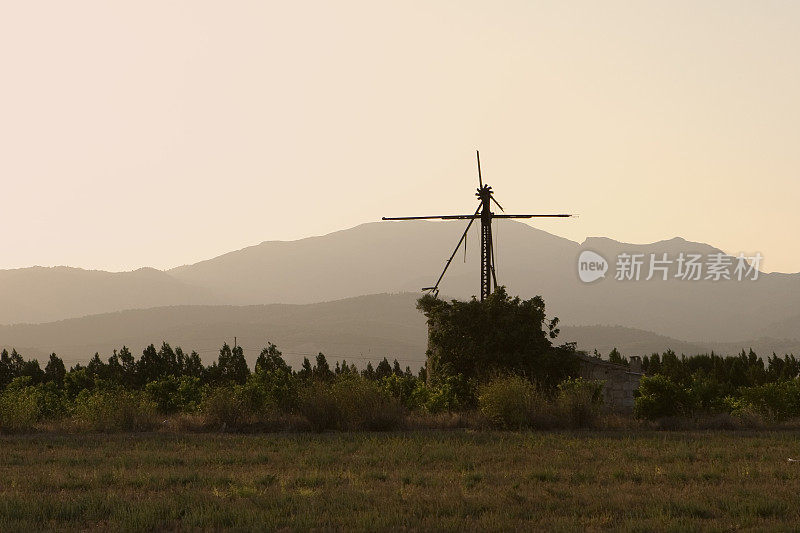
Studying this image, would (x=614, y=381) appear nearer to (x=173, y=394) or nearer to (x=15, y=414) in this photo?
(x=173, y=394)

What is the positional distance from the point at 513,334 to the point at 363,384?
7113 mm

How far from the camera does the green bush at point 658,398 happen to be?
25797mm

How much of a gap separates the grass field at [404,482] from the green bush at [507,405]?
172 centimetres

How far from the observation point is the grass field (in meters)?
11.5

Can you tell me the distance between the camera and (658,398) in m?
25.8

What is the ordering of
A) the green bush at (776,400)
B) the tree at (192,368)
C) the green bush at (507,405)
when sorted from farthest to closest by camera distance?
the tree at (192,368) < the green bush at (776,400) < the green bush at (507,405)

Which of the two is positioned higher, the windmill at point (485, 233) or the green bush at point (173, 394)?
the windmill at point (485, 233)

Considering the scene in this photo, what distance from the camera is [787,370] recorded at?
42.8m

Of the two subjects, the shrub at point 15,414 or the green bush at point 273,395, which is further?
the green bush at point 273,395

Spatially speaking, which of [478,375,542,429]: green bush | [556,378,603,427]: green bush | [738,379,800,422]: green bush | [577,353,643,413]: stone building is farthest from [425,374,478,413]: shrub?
[738,379,800,422]: green bush

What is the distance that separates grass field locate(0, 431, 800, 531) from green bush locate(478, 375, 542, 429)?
5.64 feet

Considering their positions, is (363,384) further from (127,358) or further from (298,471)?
→ (127,358)

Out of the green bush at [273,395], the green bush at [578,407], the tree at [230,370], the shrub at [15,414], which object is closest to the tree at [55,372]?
the tree at [230,370]

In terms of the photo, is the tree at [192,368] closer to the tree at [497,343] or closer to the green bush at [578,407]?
the tree at [497,343]
